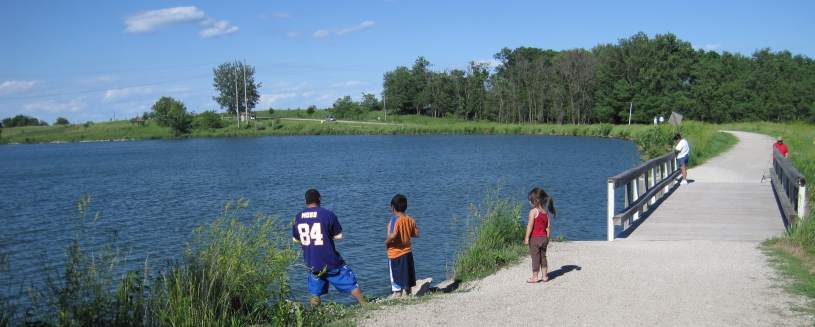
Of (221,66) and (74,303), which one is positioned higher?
(221,66)

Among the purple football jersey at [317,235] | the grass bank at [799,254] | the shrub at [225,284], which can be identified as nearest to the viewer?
the shrub at [225,284]

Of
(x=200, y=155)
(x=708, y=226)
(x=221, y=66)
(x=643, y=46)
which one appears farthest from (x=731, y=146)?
(x=221, y=66)

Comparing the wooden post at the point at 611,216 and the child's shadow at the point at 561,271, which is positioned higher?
the wooden post at the point at 611,216

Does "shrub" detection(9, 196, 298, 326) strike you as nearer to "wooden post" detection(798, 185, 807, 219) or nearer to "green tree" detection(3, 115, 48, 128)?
"wooden post" detection(798, 185, 807, 219)

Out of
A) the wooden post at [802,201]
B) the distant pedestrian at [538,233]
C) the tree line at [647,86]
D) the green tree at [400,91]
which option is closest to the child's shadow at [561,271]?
the distant pedestrian at [538,233]

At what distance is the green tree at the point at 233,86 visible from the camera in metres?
134

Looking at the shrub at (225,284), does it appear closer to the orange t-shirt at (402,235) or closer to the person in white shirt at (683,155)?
the orange t-shirt at (402,235)

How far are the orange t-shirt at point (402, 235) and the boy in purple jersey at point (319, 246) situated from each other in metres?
0.63

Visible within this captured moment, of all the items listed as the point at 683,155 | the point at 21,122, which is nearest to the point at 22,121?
the point at 21,122

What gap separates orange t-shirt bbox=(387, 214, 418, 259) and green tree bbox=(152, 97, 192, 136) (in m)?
109

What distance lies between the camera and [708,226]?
1349cm

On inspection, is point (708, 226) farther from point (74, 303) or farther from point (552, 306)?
point (74, 303)

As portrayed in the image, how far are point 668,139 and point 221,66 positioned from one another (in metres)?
114

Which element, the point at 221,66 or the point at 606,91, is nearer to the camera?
the point at 606,91
